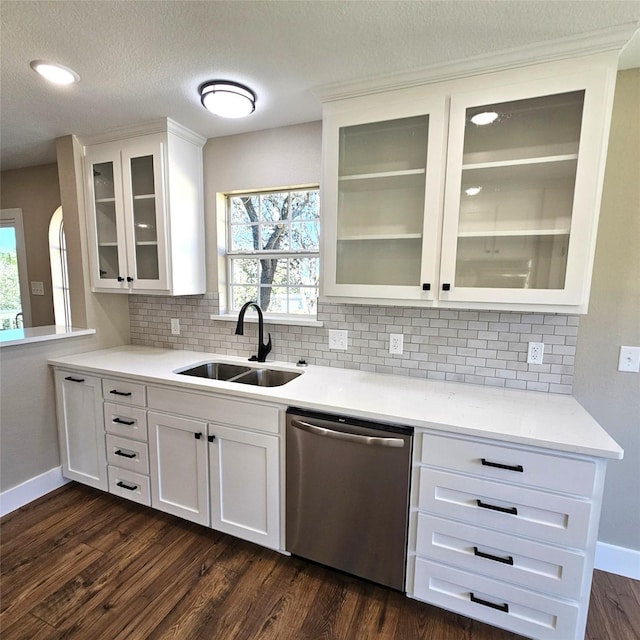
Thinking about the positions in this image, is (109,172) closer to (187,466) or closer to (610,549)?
(187,466)

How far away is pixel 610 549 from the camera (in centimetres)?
175

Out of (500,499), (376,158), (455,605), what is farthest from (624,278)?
(455,605)

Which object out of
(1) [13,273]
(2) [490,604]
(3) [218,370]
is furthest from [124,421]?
(1) [13,273]

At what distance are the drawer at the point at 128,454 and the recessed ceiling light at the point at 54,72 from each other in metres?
1.95

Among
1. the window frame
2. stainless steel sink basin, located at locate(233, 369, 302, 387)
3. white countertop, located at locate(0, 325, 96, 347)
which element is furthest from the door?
stainless steel sink basin, located at locate(233, 369, 302, 387)

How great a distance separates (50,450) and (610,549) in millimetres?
3422

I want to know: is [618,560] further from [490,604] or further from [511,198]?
[511,198]

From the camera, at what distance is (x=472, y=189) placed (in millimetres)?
1590

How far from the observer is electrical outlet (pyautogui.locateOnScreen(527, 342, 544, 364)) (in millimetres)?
1737

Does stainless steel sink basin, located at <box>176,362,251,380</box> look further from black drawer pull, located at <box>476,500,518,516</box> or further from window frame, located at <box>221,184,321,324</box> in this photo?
black drawer pull, located at <box>476,500,518,516</box>

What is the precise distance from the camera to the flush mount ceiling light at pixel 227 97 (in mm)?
1684

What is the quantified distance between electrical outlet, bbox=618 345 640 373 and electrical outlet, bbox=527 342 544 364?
1.14ft

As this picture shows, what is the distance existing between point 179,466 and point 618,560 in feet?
7.78

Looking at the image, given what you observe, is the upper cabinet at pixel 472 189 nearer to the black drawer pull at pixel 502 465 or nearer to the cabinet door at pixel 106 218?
the black drawer pull at pixel 502 465
